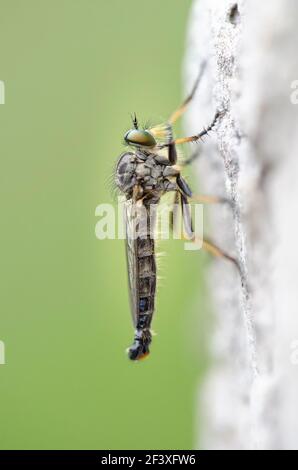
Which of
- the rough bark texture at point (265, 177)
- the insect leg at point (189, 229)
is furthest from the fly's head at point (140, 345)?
the rough bark texture at point (265, 177)

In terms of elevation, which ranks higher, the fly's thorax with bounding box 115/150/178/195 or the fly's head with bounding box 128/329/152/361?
the fly's thorax with bounding box 115/150/178/195

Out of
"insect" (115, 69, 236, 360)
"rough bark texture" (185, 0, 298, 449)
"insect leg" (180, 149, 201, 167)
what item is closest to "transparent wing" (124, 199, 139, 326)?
"insect" (115, 69, 236, 360)

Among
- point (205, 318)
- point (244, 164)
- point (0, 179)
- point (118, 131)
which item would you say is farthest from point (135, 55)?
point (244, 164)

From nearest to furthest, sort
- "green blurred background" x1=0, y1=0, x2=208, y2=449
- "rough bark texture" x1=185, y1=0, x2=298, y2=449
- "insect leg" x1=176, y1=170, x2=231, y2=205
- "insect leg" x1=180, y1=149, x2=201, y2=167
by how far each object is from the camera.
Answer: "rough bark texture" x1=185, y1=0, x2=298, y2=449, "insect leg" x1=176, y1=170, x2=231, y2=205, "insect leg" x1=180, y1=149, x2=201, y2=167, "green blurred background" x1=0, y1=0, x2=208, y2=449

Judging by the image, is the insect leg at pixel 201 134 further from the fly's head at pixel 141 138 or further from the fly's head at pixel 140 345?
Answer: the fly's head at pixel 140 345

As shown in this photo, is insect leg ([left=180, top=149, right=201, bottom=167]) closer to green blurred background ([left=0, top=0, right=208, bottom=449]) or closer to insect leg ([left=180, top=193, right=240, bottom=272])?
insect leg ([left=180, top=193, right=240, bottom=272])

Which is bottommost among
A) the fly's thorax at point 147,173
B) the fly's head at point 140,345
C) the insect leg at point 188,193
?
the fly's head at point 140,345

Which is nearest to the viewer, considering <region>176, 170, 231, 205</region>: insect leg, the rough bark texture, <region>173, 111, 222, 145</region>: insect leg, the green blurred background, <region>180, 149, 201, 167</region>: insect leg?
the rough bark texture
